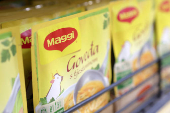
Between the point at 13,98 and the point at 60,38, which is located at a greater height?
the point at 60,38

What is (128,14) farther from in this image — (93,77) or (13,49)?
(13,49)

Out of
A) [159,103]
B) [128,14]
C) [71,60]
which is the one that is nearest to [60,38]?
[71,60]

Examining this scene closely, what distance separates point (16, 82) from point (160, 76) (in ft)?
2.75

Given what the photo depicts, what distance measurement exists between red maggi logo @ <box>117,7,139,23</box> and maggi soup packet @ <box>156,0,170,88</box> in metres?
0.21

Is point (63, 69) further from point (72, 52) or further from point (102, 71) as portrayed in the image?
point (102, 71)

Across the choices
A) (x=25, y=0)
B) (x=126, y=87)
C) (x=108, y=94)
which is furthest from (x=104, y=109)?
(x=25, y=0)

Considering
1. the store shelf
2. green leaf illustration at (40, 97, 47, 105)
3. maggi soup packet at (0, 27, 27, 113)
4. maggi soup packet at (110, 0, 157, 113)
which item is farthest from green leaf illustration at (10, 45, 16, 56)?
the store shelf

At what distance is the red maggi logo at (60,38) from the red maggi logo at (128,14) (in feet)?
0.88

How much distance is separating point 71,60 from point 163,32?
0.66 m

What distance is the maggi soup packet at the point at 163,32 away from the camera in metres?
1.00

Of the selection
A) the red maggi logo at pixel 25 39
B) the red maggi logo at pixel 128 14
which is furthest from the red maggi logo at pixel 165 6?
the red maggi logo at pixel 25 39

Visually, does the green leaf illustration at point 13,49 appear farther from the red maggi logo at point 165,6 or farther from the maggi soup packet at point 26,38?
the red maggi logo at point 165,6

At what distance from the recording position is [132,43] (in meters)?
0.86

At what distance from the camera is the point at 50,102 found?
57 centimetres
